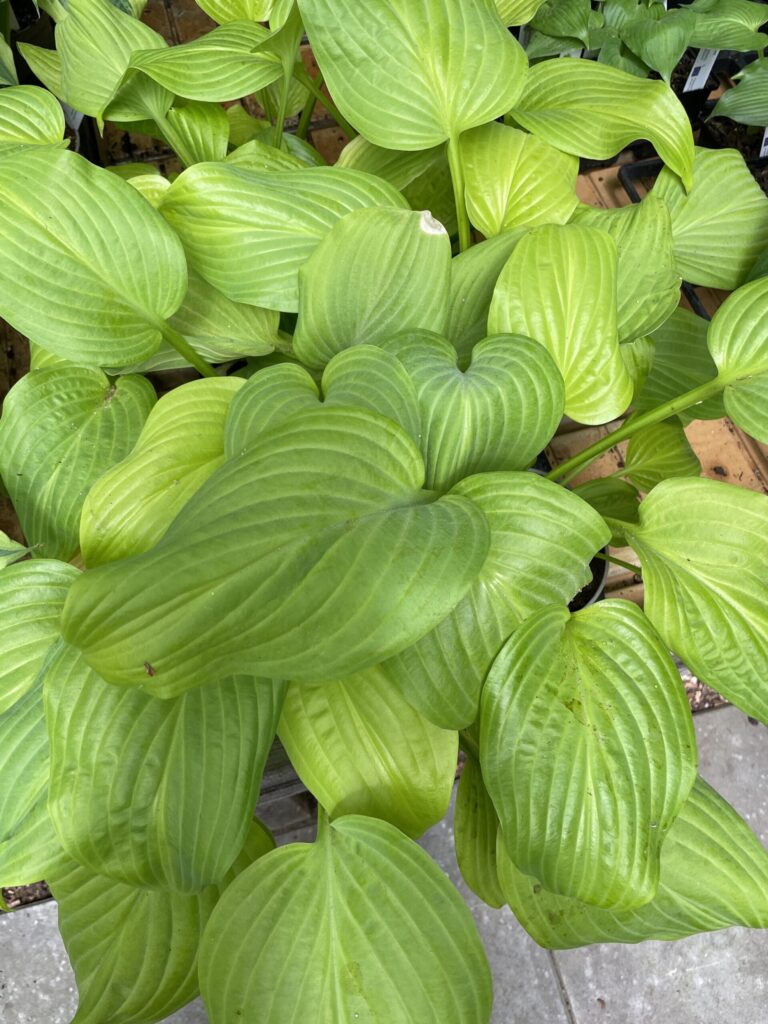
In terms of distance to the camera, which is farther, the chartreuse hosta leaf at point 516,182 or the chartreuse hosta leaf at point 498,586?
the chartreuse hosta leaf at point 516,182

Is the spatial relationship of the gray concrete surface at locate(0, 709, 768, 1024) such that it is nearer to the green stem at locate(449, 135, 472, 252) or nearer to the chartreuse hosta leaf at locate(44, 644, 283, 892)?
the chartreuse hosta leaf at locate(44, 644, 283, 892)

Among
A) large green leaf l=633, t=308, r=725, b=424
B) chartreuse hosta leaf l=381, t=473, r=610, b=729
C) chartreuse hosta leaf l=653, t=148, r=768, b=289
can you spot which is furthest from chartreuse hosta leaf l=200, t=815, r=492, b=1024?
chartreuse hosta leaf l=653, t=148, r=768, b=289

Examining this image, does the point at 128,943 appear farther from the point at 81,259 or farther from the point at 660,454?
the point at 660,454

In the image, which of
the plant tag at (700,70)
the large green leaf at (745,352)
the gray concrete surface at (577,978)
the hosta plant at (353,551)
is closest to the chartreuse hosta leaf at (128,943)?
the hosta plant at (353,551)

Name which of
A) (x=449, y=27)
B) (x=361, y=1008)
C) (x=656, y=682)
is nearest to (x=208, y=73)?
(x=449, y=27)

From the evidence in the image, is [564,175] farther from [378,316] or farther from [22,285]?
[22,285]

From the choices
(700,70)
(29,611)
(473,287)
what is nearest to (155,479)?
(29,611)

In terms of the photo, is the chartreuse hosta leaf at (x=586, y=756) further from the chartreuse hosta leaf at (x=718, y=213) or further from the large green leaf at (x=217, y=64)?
the large green leaf at (x=217, y=64)
